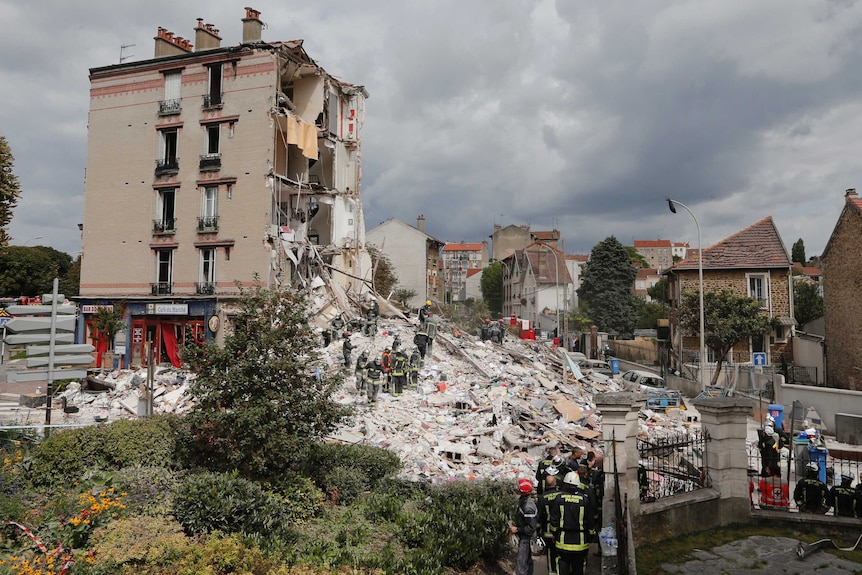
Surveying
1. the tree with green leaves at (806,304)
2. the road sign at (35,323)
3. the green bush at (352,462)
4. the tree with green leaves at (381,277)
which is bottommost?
the green bush at (352,462)

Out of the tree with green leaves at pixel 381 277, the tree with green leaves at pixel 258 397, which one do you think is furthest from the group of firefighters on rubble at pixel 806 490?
the tree with green leaves at pixel 381 277

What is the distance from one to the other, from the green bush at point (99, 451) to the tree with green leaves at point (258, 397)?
22.6 inches

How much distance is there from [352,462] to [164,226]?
2282cm

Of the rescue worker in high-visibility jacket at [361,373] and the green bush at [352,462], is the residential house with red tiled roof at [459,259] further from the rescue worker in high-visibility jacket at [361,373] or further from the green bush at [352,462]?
the green bush at [352,462]

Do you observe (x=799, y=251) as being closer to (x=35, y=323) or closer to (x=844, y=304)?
(x=844, y=304)

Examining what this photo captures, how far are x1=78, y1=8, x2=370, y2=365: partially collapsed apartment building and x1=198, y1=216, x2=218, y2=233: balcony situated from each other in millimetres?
68

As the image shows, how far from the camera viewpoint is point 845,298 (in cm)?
2620

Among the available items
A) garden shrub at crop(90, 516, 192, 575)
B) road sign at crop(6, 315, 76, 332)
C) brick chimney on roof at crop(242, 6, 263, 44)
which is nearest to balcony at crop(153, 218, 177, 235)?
brick chimney on roof at crop(242, 6, 263, 44)

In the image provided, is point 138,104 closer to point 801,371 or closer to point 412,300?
point 412,300

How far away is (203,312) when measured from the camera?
27.4 metres

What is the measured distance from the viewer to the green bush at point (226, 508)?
7.31 m

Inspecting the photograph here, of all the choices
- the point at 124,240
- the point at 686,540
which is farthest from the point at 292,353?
the point at 124,240

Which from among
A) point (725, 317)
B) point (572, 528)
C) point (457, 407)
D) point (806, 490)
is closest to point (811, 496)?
point (806, 490)

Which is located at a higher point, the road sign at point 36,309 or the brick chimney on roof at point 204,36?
the brick chimney on roof at point 204,36
